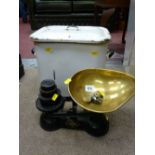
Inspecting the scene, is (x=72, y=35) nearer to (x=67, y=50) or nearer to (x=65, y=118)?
(x=67, y=50)

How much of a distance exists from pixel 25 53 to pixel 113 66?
3.51 feet

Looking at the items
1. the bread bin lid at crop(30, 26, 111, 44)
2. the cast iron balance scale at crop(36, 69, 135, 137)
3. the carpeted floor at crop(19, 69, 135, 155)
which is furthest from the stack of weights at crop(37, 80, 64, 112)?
the bread bin lid at crop(30, 26, 111, 44)

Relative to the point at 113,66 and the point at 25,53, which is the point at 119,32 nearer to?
the point at 113,66

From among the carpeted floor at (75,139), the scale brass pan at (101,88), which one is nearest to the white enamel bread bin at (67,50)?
the scale brass pan at (101,88)

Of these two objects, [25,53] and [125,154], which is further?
[25,53]

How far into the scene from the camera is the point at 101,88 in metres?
1.21

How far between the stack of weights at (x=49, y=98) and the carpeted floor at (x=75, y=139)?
0.58ft

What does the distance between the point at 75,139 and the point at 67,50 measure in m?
0.57

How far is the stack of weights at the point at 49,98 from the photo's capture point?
44.4 inches

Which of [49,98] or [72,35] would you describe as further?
[72,35]

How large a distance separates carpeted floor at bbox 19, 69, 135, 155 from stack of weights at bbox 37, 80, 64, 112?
176mm

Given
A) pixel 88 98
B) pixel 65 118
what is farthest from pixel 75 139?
pixel 88 98
